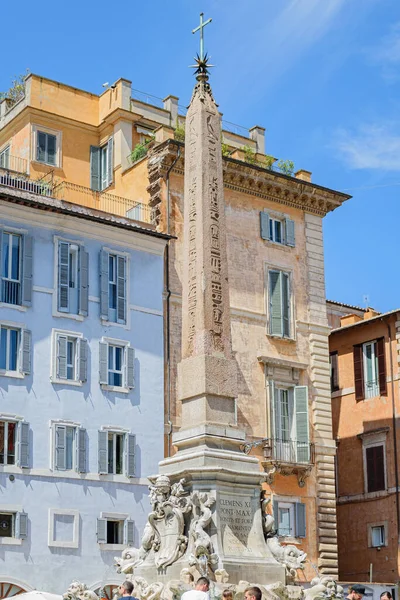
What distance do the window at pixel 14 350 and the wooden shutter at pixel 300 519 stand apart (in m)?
8.92

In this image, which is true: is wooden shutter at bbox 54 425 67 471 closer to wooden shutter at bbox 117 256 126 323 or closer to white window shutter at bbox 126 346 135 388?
white window shutter at bbox 126 346 135 388

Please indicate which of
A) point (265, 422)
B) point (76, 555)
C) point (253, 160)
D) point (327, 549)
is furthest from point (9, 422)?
point (253, 160)

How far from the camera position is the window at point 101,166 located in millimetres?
33688

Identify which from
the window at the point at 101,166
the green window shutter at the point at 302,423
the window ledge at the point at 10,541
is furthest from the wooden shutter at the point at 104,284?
the green window shutter at the point at 302,423

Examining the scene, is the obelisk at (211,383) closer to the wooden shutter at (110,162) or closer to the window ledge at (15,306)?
the window ledge at (15,306)

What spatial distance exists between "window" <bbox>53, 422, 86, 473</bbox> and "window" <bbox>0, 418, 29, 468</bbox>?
78cm

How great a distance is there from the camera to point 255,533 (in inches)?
611

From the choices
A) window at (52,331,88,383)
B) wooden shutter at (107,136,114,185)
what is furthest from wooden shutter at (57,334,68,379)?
wooden shutter at (107,136,114,185)

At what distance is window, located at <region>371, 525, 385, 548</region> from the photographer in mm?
33719

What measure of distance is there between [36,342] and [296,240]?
9.76 meters

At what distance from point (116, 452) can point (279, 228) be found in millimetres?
9252

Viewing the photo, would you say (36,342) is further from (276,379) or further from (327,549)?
(327,549)

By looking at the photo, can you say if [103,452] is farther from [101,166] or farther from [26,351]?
[101,166]

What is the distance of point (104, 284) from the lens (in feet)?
92.4
